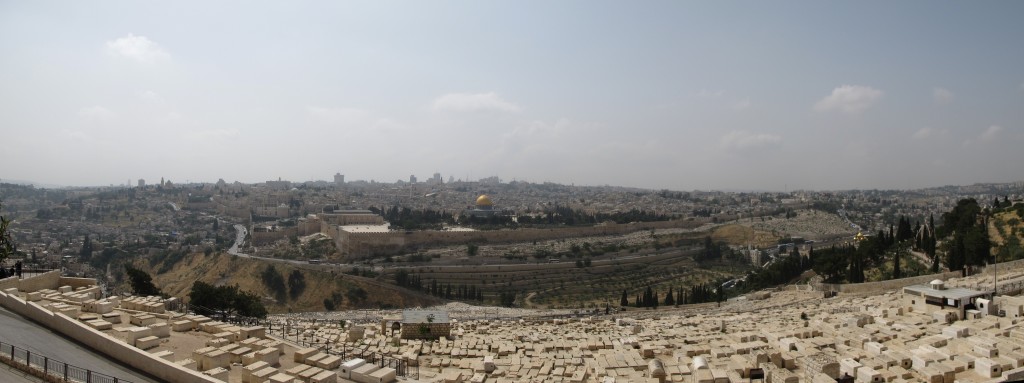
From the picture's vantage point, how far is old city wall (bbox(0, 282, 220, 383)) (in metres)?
9.74

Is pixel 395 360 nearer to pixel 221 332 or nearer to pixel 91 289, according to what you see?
pixel 221 332

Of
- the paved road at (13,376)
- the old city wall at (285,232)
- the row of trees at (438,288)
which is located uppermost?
the paved road at (13,376)

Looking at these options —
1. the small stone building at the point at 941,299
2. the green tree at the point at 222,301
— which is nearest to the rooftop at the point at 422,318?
the green tree at the point at 222,301

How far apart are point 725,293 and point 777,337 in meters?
19.8

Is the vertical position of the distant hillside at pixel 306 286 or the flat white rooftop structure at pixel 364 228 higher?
the flat white rooftop structure at pixel 364 228

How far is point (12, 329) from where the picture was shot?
1121 centimetres

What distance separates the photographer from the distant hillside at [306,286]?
35.6 meters

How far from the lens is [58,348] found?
1066 cm

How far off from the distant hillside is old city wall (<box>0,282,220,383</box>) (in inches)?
879

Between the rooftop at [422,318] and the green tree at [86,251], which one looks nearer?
the rooftop at [422,318]

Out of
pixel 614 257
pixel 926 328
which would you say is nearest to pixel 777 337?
pixel 926 328

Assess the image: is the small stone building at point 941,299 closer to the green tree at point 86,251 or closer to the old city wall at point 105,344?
the old city wall at point 105,344

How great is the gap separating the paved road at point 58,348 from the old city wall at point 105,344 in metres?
0.12

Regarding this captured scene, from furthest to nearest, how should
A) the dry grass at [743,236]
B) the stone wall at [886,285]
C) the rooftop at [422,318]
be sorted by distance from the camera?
the dry grass at [743,236] < the stone wall at [886,285] < the rooftop at [422,318]
